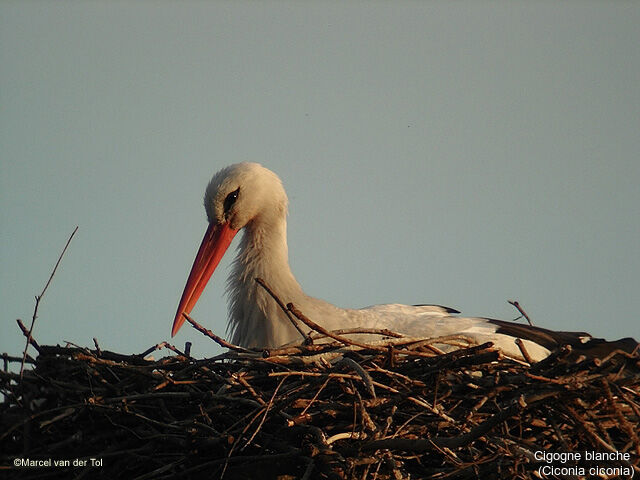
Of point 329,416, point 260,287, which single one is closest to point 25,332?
point 329,416

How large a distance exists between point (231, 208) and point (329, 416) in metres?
1.76

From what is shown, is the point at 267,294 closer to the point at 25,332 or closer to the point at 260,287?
the point at 260,287

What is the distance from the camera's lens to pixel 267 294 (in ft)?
13.9

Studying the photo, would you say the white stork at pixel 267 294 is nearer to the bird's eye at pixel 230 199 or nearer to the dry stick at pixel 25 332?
the bird's eye at pixel 230 199

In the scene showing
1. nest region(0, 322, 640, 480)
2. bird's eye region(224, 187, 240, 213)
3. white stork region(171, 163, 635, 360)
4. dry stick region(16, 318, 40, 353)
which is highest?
bird's eye region(224, 187, 240, 213)

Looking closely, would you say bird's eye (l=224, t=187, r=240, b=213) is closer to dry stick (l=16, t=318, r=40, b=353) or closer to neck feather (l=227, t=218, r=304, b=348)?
neck feather (l=227, t=218, r=304, b=348)

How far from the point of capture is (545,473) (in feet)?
9.02

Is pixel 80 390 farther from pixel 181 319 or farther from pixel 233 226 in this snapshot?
pixel 233 226

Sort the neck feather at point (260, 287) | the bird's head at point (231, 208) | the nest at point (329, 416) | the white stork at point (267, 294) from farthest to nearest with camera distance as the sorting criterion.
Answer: the bird's head at point (231, 208) → the neck feather at point (260, 287) → the white stork at point (267, 294) → the nest at point (329, 416)

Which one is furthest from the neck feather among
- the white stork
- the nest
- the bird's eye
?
the nest

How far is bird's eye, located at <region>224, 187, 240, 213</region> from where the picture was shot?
447cm

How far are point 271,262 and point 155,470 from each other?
1.63 m

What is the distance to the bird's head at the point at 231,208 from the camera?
4457 millimetres

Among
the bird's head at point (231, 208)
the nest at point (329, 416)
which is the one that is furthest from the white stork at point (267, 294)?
the nest at point (329, 416)
